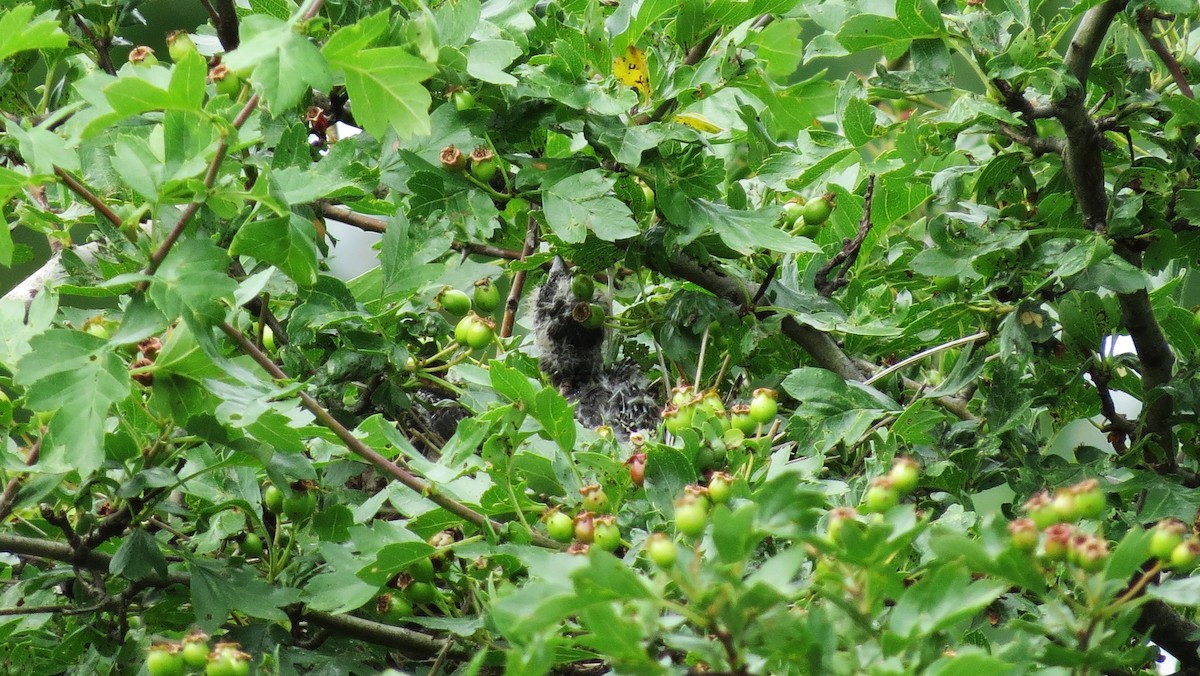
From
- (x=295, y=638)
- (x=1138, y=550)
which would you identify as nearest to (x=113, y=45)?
(x=295, y=638)

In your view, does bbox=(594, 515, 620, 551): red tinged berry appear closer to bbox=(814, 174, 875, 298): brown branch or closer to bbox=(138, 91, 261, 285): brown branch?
bbox=(138, 91, 261, 285): brown branch

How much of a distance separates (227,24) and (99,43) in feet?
0.61

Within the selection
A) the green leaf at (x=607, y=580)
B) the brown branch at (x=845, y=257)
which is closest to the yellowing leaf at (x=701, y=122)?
the brown branch at (x=845, y=257)

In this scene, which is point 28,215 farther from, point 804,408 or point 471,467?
point 804,408

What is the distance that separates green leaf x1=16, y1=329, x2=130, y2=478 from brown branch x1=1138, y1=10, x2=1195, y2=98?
890 mm

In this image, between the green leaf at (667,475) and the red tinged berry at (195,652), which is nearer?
the red tinged berry at (195,652)

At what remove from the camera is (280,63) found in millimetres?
818

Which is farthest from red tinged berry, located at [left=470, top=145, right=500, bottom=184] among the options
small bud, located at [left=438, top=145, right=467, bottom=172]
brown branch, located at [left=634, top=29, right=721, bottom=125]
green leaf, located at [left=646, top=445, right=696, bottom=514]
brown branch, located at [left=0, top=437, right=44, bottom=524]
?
brown branch, located at [left=0, top=437, right=44, bottom=524]

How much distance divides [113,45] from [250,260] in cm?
47

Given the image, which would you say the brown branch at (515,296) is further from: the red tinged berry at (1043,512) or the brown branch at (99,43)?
the red tinged berry at (1043,512)

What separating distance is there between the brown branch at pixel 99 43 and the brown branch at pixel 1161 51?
1.09 m

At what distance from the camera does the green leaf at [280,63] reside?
0.81 meters

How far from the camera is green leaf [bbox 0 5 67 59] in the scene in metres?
0.88

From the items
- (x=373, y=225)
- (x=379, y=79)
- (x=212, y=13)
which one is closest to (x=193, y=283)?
(x=379, y=79)
